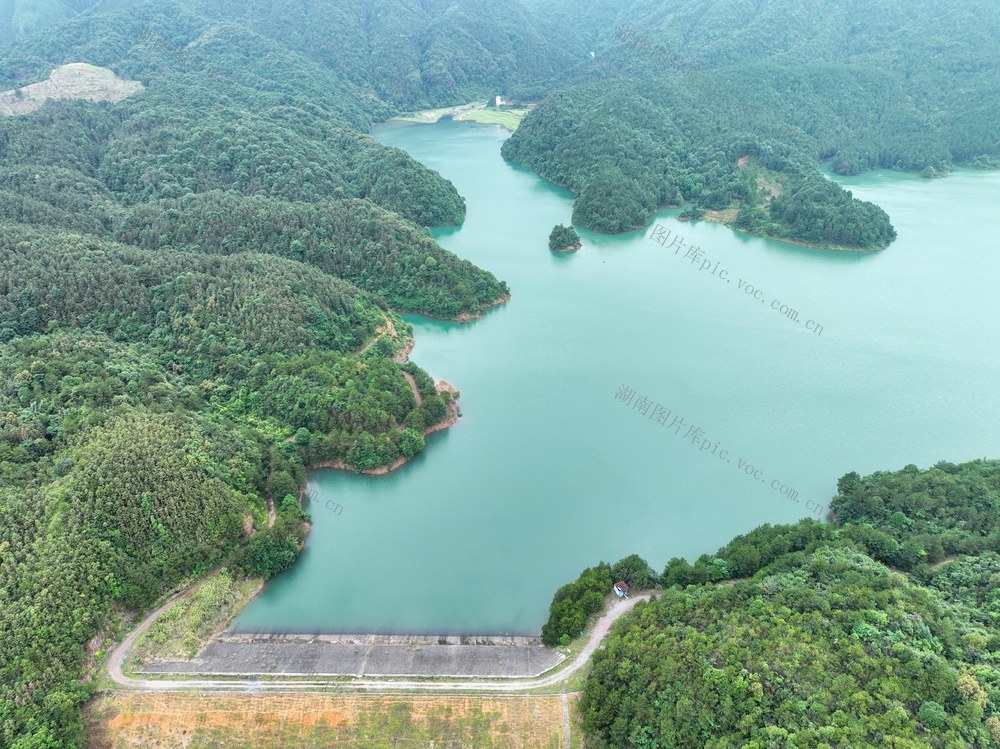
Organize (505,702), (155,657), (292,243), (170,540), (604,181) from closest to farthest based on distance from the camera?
(505,702) < (155,657) < (170,540) < (292,243) < (604,181)

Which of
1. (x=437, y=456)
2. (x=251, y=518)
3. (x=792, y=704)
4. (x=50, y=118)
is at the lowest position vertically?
(x=437, y=456)

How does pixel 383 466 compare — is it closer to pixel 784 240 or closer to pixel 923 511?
pixel 923 511

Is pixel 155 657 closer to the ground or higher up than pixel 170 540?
closer to the ground

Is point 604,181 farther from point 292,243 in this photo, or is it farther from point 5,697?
point 5,697

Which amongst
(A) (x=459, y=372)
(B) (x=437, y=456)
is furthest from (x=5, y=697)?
(A) (x=459, y=372)

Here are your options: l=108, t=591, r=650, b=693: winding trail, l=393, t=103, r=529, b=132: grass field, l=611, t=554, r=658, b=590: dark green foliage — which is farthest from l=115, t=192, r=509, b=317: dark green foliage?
l=393, t=103, r=529, b=132: grass field

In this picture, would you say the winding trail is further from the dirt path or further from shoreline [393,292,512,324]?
shoreline [393,292,512,324]

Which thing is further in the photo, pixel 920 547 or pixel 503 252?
pixel 503 252

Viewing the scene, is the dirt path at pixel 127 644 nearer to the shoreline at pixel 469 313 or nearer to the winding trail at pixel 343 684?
the winding trail at pixel 343 684
